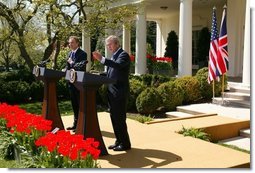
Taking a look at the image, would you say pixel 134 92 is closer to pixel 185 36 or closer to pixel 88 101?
pixel 185 36

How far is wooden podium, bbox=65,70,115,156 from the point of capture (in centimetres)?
501

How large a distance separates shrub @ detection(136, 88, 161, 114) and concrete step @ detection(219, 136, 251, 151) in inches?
123

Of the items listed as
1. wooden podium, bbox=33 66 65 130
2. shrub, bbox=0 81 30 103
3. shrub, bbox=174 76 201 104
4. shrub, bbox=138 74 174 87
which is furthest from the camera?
shrub, bbox=0 81 30 103

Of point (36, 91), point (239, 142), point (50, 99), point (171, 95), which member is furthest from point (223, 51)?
point (36, 91)

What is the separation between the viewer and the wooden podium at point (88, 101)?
501 cm

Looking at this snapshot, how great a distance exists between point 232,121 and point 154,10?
1318 cm

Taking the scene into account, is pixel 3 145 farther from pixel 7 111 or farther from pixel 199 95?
pixel 199 95

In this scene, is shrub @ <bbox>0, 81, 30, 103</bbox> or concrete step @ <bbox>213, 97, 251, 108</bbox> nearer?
concrete step @ <bbox>213, 97, 251, 108</bbox>

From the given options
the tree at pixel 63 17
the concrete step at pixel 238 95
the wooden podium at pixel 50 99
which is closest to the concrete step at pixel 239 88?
the concrete step at pixel 238 95

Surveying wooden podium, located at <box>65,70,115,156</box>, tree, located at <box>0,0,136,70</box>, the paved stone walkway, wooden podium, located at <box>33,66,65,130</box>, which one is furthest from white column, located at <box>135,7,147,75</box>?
wooden podium, located at <box>65,70,115,156</box>

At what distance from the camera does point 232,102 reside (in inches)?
422

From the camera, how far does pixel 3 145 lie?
5.79 metres

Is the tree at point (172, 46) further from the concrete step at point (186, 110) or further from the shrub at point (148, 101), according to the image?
the shrub at point (148, 101)

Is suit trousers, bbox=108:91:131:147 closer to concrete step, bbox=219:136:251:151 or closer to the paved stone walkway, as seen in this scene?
the paved stone walkway
